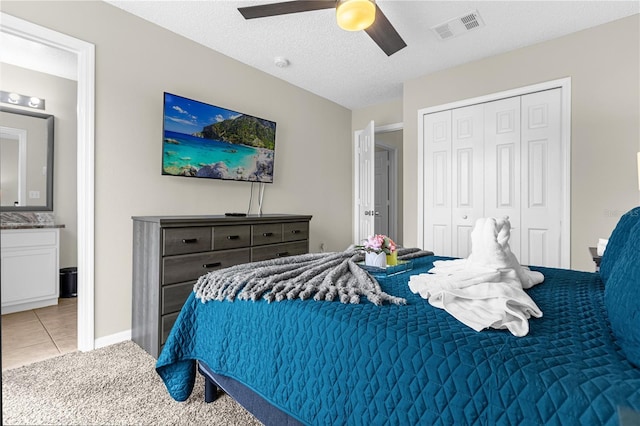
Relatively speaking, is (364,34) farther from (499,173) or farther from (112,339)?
(112,339)

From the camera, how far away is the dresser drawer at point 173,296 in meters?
2.26

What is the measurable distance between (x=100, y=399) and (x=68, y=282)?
2197 millimetres

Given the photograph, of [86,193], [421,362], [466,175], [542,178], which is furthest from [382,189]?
[421,362]

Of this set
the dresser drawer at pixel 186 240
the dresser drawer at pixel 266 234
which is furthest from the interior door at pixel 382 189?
the dresser drawer at pixel 186 240

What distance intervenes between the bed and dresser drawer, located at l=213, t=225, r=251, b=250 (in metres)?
1.15

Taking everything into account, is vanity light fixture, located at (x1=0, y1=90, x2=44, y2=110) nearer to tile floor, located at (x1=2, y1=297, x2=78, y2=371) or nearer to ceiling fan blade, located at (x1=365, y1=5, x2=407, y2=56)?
tile floor, located at (x1=2, y1=297, x2=78, y2=371)

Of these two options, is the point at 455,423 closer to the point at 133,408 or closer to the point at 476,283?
the point at 476,283

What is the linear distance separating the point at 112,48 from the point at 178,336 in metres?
2.29

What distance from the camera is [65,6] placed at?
2.26 meters

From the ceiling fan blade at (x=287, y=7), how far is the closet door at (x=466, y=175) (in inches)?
84.9

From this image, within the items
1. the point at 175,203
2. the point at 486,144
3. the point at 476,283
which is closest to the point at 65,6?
the point at 175,203

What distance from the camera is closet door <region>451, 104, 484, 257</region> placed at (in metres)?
3.47

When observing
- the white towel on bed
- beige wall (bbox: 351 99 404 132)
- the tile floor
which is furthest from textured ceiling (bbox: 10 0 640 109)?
the tile floor

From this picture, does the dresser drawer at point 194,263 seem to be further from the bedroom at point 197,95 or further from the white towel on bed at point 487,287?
the white towel on bed at point 487,287
